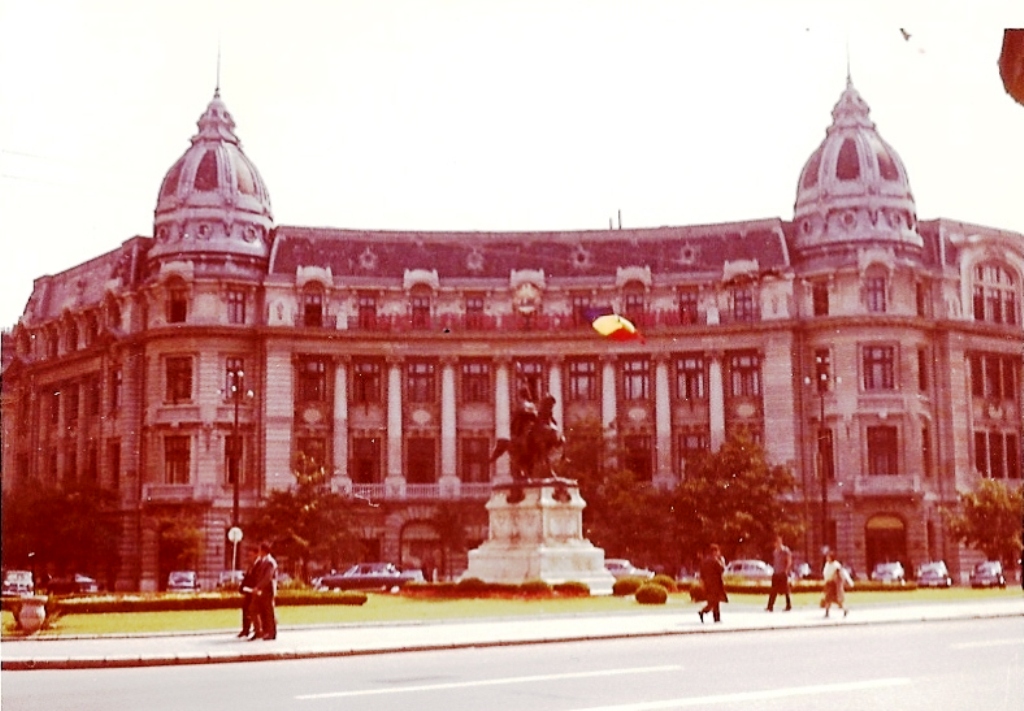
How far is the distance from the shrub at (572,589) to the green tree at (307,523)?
27980 millimetres

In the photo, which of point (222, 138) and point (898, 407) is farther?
point (222, 138)

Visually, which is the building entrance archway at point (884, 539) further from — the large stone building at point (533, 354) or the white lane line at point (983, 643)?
the white lane line at point (983, 643)

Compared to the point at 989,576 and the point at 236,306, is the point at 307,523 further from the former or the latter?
the point at 989,576

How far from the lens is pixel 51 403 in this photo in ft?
295

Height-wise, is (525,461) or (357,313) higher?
(357,313)

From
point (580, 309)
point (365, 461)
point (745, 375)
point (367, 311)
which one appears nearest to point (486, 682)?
point (365, 461)

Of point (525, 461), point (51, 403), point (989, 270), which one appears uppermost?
point (989, 270)

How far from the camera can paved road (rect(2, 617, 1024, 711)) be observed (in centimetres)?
1617

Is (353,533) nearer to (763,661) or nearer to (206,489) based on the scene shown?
(206,489)

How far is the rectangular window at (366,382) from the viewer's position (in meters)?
82.1

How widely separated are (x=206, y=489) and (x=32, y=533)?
29.3 ft

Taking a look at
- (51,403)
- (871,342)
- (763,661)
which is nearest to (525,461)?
(763,661)

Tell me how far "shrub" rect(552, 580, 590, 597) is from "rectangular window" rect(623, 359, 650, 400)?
1601 inches

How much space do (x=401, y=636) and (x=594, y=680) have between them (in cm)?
960
